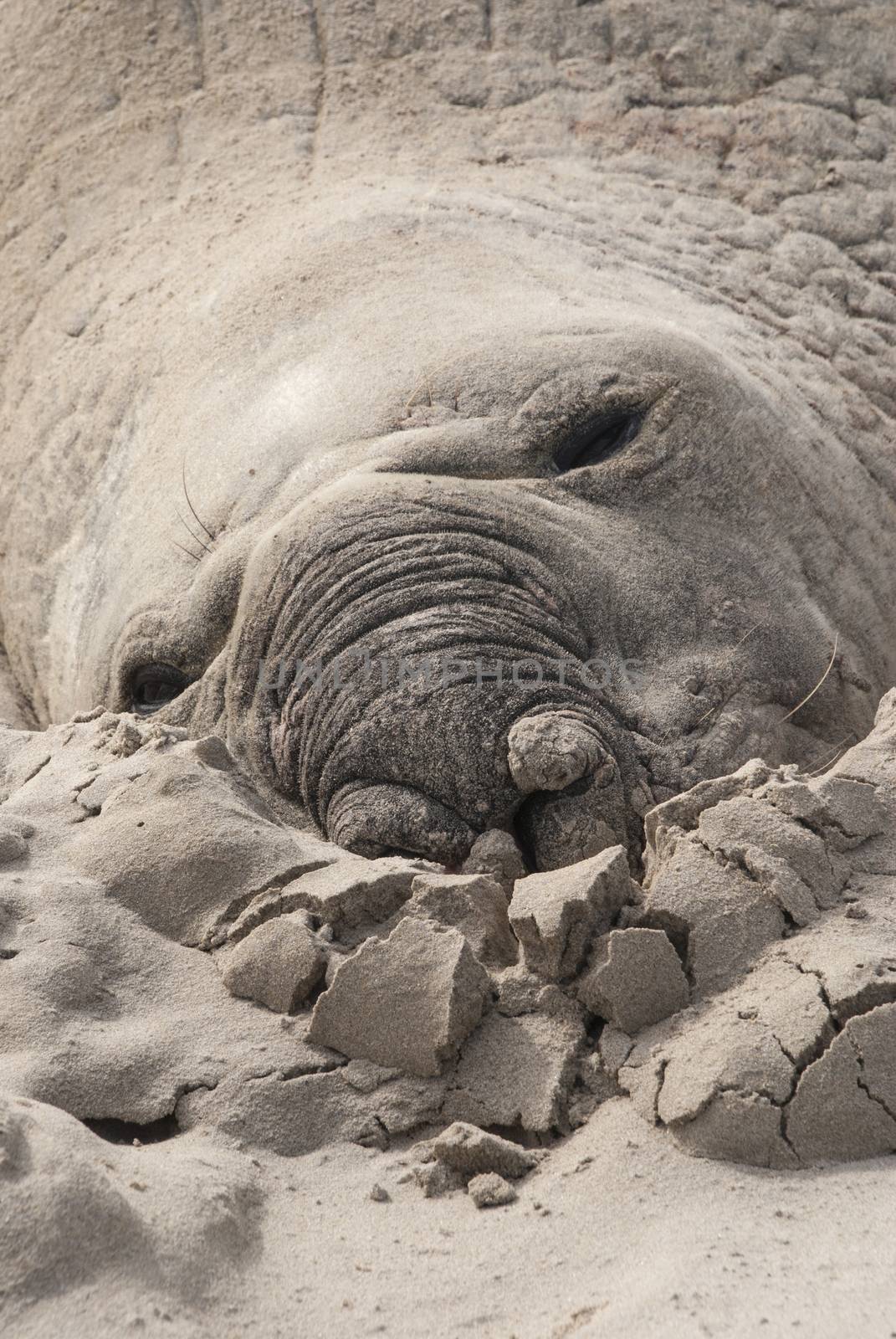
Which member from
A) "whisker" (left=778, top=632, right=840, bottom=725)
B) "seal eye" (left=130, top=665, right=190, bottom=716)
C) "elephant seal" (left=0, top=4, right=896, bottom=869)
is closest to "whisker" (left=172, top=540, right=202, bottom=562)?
"elephant seal" (left=0, top=4, right=896, bottom=869)

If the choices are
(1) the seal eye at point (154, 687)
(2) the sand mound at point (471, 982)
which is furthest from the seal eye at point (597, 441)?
(2) the sand mound at point (471, 982)

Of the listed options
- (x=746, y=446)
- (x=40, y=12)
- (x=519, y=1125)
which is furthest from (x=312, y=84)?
(x=519, y=1125)

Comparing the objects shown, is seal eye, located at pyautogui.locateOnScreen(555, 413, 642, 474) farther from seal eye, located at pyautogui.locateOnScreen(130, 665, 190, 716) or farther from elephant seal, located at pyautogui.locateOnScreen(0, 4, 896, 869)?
seal eye, located at pyautogui.locateOnScreen(130, 665, 190, 716)

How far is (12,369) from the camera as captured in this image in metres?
5.32

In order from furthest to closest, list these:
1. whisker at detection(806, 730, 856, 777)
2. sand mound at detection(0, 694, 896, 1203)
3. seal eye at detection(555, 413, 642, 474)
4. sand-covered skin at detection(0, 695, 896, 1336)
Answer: seal eye at detection(555, 413, 642, 474) → whisker at detection(806, 730, 856, 777) → sand mound at detection(0, 694, 896, 1203) → sand-covered skin at detection(0, 695, 896, 1336)

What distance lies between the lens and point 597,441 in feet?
11.8

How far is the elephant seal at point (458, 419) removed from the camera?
10.3ft

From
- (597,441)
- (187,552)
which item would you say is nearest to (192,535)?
(187,552)

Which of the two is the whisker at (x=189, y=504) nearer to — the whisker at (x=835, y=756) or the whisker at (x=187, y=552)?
the whisker at (x=187, y=552)

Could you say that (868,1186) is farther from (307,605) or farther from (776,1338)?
(307,605)

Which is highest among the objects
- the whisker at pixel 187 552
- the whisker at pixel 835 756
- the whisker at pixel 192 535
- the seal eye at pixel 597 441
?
the seal eye at pixel 597 441

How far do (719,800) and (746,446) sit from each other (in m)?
1.44

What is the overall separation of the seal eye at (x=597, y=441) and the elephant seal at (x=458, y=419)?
0.01 m

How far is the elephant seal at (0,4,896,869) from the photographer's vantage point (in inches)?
124
